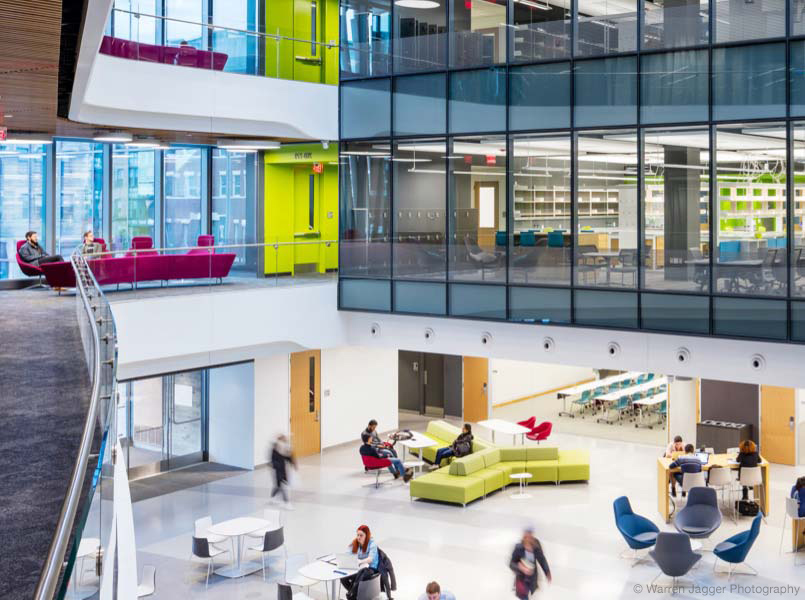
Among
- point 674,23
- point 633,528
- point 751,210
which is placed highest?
point 674,23

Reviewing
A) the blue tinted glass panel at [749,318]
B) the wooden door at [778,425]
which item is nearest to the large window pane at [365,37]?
the blue tinted glass panel at [749,318]

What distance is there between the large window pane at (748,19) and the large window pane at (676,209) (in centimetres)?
155

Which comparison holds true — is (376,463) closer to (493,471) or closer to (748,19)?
(493,471)

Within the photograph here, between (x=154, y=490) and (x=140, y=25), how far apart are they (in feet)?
29.9

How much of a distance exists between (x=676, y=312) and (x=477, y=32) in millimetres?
6504

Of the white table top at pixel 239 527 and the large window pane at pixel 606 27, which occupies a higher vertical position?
the large window pane at pixel 606 27

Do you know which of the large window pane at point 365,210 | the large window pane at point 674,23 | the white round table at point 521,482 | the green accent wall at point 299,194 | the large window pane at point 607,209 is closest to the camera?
the large window pane at point 674,23

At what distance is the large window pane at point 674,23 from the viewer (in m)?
15.0

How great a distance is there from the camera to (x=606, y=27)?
15.9m

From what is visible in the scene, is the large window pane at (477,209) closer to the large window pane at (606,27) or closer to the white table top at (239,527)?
the large window pane at (606,27)

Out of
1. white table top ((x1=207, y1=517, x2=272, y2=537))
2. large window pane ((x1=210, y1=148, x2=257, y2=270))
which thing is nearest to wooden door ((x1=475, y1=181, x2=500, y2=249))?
white table top ((x1=207, y1=517, x2=272, y2=537))

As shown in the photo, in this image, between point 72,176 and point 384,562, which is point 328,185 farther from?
point 384,562

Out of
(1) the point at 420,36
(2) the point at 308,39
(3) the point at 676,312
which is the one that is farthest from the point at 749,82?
(2) the point at 308,39

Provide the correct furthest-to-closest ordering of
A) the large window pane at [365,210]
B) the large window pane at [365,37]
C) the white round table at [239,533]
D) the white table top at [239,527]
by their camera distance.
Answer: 1. the large window pane at [365,210]
2. the large window pane at [365,37]
3. the white table top at [239,527]
4. the white round table at [239,533]
